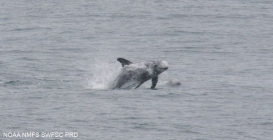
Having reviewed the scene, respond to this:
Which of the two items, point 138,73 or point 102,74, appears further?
point 102,74

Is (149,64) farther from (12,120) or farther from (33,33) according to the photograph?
(33,33)

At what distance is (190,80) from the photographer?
42906 millimetres

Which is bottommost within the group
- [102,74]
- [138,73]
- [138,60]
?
[138,60]

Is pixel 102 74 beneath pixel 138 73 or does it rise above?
beneath

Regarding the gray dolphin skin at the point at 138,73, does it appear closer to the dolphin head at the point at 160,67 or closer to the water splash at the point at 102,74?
the dolphin head at the point at 160,67

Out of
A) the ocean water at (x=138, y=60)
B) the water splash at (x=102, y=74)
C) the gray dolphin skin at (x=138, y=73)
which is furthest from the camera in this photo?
the water splash at (x=102, y=74)

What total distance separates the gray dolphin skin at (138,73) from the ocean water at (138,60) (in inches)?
23.9

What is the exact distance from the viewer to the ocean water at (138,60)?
104 ft

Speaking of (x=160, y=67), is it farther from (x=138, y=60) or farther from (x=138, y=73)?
(x=138, y=60)

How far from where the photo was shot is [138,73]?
3938 cm

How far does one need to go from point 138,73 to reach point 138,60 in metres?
11.1

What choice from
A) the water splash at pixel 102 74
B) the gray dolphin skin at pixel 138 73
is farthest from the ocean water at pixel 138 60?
the gray dolphin skin at pixel 138 73

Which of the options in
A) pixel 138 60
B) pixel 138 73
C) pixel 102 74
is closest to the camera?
pixel 138 73

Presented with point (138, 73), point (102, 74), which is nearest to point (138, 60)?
point (102, 74)
